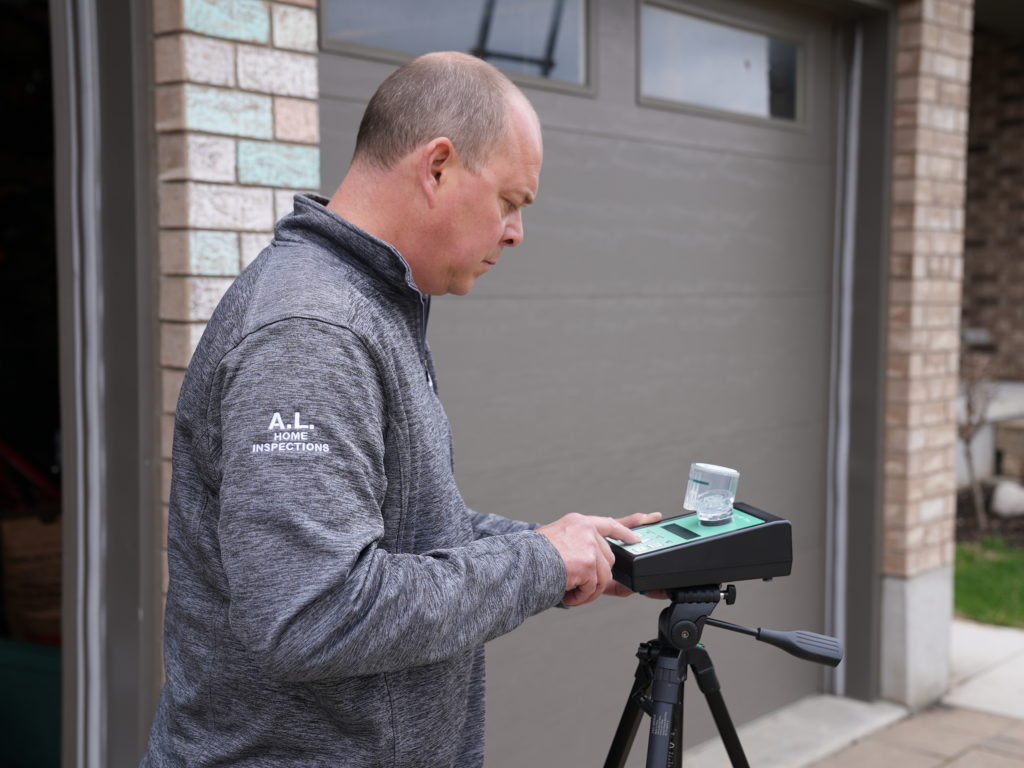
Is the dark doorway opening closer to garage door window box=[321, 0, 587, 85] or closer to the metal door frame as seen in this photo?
the metal door frame

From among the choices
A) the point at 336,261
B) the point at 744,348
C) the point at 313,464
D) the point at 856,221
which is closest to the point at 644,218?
the point at 744,348

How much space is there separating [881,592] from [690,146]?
1902mm

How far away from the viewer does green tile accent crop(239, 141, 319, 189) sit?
2.50 metres

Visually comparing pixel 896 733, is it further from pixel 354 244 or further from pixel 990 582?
pixel 354 244

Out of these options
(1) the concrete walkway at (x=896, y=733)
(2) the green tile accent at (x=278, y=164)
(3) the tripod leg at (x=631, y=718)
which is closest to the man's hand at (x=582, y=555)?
(3) the tripod leg at (x=631, y=718)

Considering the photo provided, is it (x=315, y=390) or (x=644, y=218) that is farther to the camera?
(x=644, y=218)

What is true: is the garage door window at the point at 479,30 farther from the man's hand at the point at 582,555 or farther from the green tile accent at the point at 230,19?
the man's hand at the point at 582,555

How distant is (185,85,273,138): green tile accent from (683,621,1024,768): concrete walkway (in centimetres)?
252

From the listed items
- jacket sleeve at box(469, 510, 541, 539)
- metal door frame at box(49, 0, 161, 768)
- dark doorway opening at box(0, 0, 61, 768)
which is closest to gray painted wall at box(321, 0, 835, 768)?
metal door frame at box(49, 0, 161, 768)

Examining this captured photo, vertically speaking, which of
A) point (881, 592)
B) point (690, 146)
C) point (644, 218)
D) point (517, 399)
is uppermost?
point (690, 146)

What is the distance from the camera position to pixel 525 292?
332 centimetres

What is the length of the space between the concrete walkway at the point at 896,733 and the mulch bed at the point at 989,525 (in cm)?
246

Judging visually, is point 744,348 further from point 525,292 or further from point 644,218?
point 525,292

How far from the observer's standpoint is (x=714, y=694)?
1.75 metres
